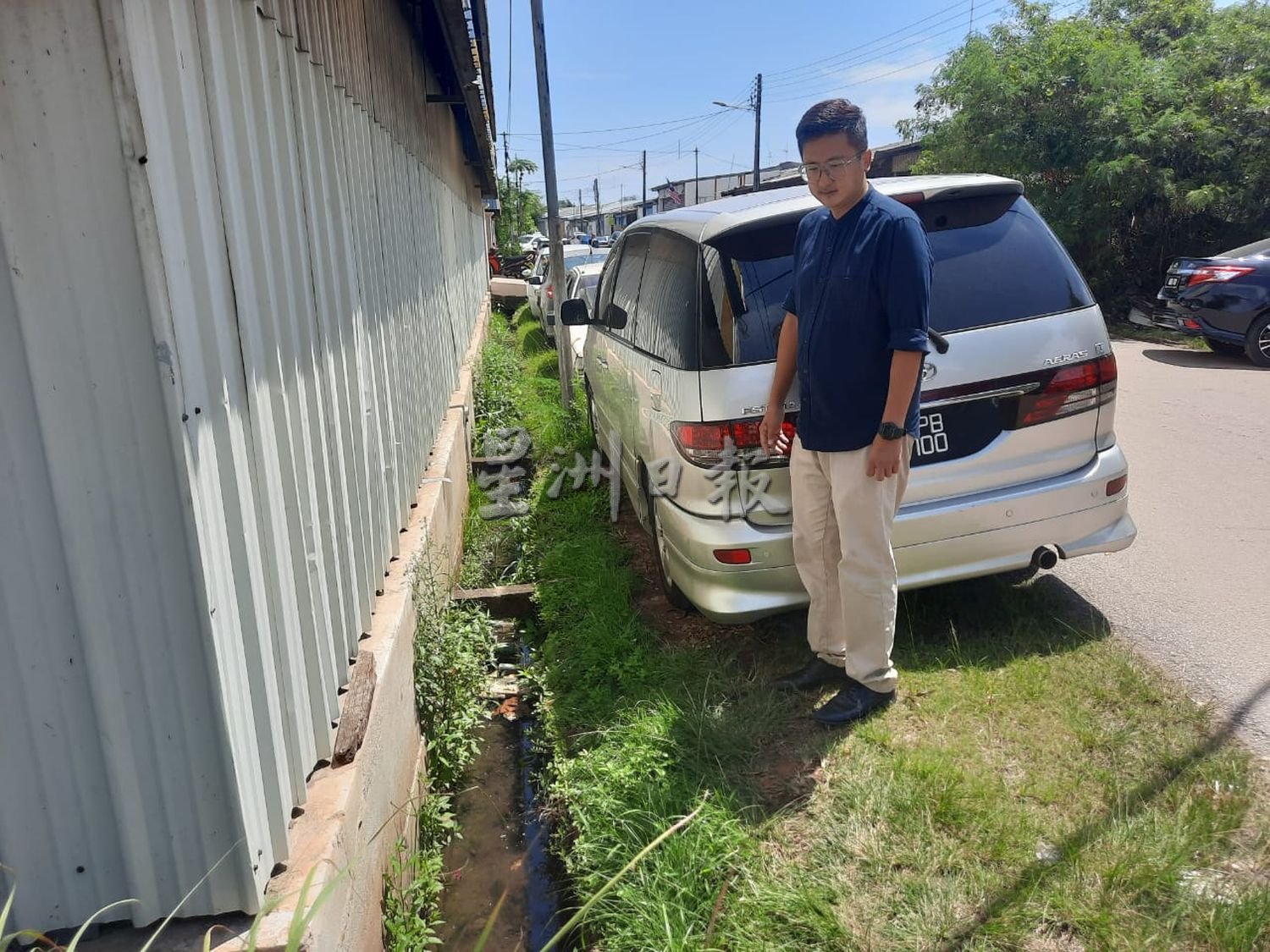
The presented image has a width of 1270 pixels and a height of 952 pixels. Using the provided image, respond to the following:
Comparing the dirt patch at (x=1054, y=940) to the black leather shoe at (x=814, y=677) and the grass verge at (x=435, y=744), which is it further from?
the grass verge at (x=435, y=744)

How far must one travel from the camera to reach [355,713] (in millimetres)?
2498

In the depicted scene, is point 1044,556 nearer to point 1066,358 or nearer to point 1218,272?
point 1066,358

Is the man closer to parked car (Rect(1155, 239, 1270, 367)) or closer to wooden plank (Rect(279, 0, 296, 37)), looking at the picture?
wooden plank (Rect(279, 0, 296, 37))

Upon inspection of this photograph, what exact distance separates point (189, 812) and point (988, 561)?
9.51 ft

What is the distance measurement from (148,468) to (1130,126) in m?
16.8

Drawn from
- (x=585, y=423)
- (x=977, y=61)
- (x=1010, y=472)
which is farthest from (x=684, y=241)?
(x=977, y=61)

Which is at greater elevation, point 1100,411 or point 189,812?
point 1100,411

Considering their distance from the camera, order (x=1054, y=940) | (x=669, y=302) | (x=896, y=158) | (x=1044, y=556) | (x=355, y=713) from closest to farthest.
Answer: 1. (x=1054, y=940)
2. (x=355, y=713)
3. (x=1044, y=556)
4. (x=669, y=302)
5. (x=896, y=158)

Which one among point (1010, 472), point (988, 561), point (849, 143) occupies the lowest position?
point (988, 561)

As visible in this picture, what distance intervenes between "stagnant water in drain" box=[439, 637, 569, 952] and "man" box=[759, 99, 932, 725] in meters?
1.16

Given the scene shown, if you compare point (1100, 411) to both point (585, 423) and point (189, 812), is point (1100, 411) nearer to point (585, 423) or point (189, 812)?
point (189, 812)

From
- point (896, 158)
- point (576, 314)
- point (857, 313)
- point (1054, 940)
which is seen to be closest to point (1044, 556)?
point (857, 313)

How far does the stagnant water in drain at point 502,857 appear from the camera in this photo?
2.96m

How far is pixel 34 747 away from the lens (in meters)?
1.68
